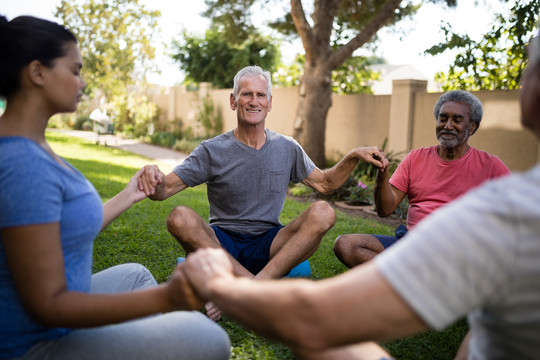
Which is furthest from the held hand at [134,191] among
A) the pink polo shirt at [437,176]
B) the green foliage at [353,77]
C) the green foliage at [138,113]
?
the green foliage at [138,113]

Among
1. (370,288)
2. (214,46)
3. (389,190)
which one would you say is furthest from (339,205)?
(214,46)

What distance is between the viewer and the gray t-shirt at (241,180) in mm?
3508

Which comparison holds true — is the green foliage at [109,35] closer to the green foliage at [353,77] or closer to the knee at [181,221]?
the green foliage at [353,77]

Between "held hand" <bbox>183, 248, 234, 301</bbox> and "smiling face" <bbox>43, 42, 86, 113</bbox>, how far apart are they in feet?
2.52

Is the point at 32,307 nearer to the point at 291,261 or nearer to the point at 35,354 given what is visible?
the point at 35,354

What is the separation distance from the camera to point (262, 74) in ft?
12.3

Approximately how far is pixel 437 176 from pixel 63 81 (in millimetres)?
2616

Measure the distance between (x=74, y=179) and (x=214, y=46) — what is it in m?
20.3

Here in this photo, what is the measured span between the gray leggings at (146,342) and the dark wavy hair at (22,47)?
0.84 metres

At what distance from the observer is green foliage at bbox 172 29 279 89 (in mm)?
20041

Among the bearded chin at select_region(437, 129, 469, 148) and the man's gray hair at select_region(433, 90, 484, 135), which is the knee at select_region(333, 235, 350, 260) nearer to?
the bearded chin at select_region(437, 129, 469, 148)

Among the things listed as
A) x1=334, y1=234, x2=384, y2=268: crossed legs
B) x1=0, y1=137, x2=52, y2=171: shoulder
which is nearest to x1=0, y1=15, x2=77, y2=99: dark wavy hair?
x1=0, y1=137, x2=52, y2=171: shoulder

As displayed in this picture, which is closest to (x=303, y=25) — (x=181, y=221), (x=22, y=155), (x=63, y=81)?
(x=181, y=221)

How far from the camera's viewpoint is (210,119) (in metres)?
16.5
